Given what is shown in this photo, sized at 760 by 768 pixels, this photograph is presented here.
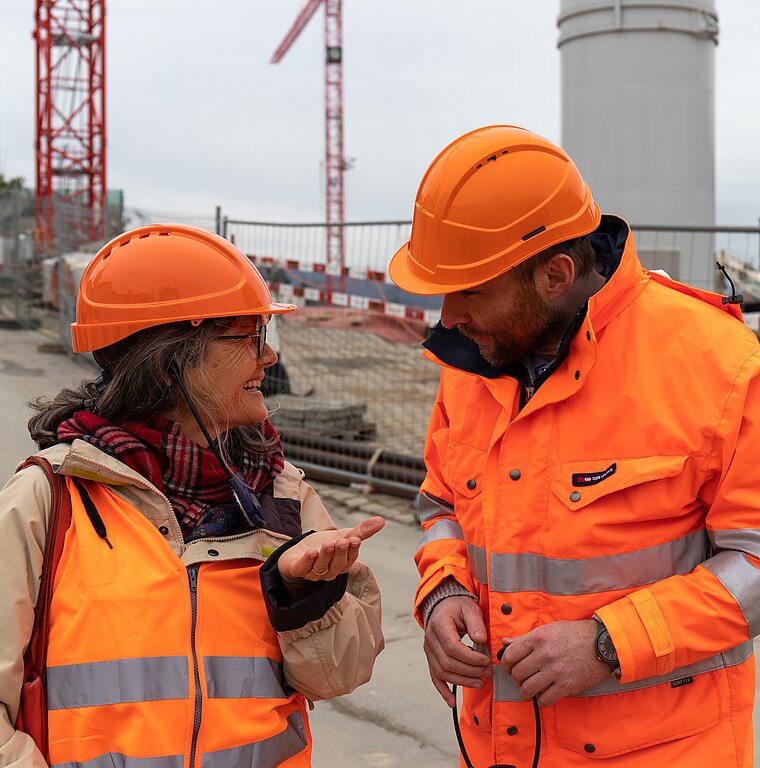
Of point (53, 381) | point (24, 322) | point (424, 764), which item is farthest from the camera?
point (24, 322)

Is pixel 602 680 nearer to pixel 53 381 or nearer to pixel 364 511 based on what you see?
pixel 364 511

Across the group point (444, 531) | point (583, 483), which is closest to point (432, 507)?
point (444, 531)

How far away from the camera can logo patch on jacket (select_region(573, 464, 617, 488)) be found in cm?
194

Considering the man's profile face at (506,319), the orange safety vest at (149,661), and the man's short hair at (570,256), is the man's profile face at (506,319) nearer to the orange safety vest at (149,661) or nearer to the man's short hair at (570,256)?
the man's short hair at (570,256)


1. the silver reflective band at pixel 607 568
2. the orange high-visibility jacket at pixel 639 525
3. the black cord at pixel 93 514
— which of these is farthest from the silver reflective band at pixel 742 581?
the black cord at pixel 93 514

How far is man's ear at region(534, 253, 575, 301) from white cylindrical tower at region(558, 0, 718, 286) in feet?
20.6

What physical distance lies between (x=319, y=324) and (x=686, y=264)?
10.7 ft

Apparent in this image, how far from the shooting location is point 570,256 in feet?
6.97

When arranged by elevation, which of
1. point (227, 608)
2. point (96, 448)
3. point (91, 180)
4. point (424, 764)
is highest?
point (91, 180)

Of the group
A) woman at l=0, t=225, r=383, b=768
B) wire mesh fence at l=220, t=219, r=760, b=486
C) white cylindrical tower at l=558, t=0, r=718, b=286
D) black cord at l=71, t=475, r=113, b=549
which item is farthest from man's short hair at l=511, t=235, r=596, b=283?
white cylindrical tower at l=558, t=0, r=718, b=286

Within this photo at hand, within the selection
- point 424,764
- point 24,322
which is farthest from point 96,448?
point 24,322

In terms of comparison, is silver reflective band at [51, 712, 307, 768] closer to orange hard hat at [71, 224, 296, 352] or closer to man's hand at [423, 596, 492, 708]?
man's hand at [423, 596, 492, 708]

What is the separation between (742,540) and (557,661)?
46cm

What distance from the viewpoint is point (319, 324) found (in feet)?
27.4
